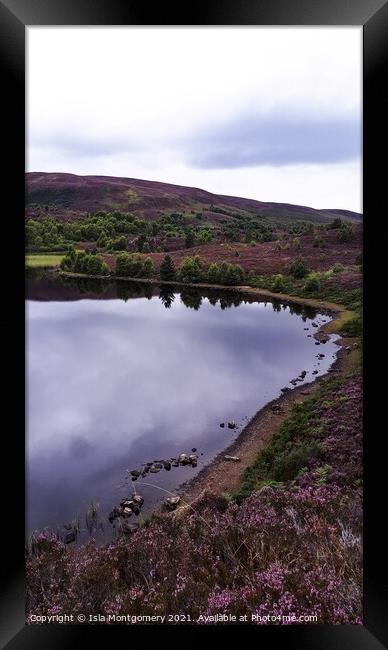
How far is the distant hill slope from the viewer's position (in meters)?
3.07

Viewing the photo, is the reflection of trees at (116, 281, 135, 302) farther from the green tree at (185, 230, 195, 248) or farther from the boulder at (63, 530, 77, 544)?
the boulder at (63, 530, 77, 544)

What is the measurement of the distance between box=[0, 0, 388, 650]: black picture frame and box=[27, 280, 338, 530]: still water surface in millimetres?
801

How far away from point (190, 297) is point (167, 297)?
18cm

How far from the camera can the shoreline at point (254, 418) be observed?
3.09m

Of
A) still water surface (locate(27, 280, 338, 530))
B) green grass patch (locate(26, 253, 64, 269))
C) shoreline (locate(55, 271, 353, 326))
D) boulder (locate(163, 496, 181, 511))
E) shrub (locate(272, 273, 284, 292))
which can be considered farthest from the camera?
shrub (locate(272, 273, 284, 292))

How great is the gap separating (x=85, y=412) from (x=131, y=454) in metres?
0.46

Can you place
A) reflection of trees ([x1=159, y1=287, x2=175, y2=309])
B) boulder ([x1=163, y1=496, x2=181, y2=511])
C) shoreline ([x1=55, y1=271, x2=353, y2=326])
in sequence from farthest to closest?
reflection of trees ([x1=159, y1=287, x2=175, y2=309]) < shoreline ([x1=55, y1=271, x2=353, y2=326]) < boulder ([x1=163, y1=496, x2=181, y2=511])

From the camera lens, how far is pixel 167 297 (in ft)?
11.6

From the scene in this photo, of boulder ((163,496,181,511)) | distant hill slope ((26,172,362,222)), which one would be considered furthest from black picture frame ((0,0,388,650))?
boulder ((163,496,181,511))

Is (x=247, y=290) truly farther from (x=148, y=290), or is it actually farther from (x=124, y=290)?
(x=124, y=290)

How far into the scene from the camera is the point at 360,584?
226cm
